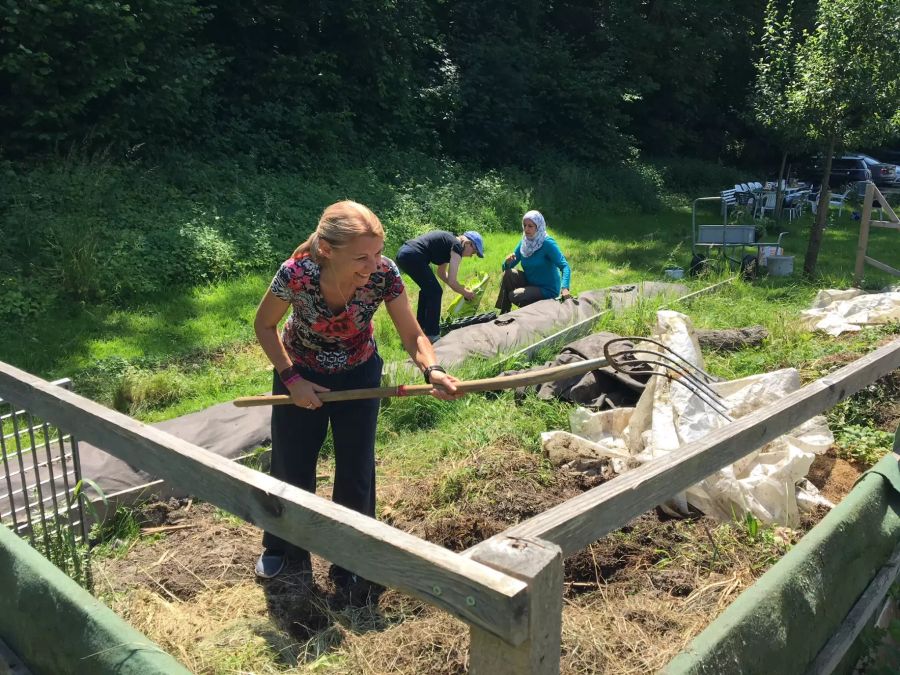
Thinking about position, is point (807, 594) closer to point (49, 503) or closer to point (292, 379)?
point (292, 379)

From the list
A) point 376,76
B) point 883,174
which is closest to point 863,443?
point 376,76

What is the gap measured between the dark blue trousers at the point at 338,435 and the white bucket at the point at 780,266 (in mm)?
8264

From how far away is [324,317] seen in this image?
9.50ft

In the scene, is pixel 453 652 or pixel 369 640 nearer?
pixel 453 652

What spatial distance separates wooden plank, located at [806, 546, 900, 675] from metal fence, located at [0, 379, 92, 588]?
254 centimetres

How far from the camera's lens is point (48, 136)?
10.0 m

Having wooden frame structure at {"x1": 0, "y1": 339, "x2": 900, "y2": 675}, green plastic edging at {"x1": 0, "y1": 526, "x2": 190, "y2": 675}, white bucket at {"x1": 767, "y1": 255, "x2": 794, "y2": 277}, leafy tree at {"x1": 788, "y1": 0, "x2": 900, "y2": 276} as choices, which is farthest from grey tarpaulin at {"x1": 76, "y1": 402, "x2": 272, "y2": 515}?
leafy tree at {"x1": 788, "y1": 0, "x2": 900, "y2": 276}

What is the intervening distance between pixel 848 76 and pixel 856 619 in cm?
906

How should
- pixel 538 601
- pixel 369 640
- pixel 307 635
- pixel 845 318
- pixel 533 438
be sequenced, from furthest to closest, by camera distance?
pixel 845 318 < pixel 533 438 < pixel 307 635 < pixel 369 640 < pixel 538 601

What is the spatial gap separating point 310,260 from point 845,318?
5.62 metres

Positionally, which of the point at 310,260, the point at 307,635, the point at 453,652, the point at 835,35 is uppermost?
the point at 835,35

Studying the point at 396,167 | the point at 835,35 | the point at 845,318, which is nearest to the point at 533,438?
the point at 845,318

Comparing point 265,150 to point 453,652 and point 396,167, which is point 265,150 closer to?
point 396,167

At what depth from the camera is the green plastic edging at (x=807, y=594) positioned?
73.0 inches
